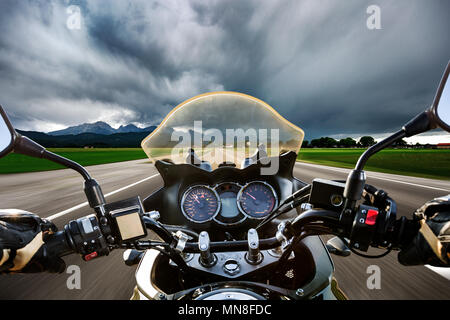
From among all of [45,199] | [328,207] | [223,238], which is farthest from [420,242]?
[45,199]

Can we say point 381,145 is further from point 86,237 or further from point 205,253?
point 86,237

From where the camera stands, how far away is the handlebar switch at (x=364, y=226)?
918mm

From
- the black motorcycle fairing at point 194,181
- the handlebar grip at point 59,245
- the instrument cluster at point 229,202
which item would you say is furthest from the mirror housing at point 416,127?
the instrument cluster at point 229,202

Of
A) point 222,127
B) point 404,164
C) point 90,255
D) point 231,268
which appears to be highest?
point 222,127

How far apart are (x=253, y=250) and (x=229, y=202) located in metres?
1.27

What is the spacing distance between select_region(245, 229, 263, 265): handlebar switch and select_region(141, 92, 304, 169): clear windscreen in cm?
85

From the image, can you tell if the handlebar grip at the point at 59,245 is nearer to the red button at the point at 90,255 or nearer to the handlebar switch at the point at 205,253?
the red button at the point at 90,255

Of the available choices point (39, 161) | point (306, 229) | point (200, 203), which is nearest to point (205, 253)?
point (306, 229)

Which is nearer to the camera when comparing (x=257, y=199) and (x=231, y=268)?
(x=231, y=268)

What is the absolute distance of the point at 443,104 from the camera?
0.91m

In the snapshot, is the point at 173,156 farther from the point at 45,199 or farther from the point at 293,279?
the point at 45,199

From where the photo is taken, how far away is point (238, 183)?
244 cm

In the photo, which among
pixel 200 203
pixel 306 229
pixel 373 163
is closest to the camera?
→ pixel 306 229

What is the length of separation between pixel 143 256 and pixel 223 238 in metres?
1.03
